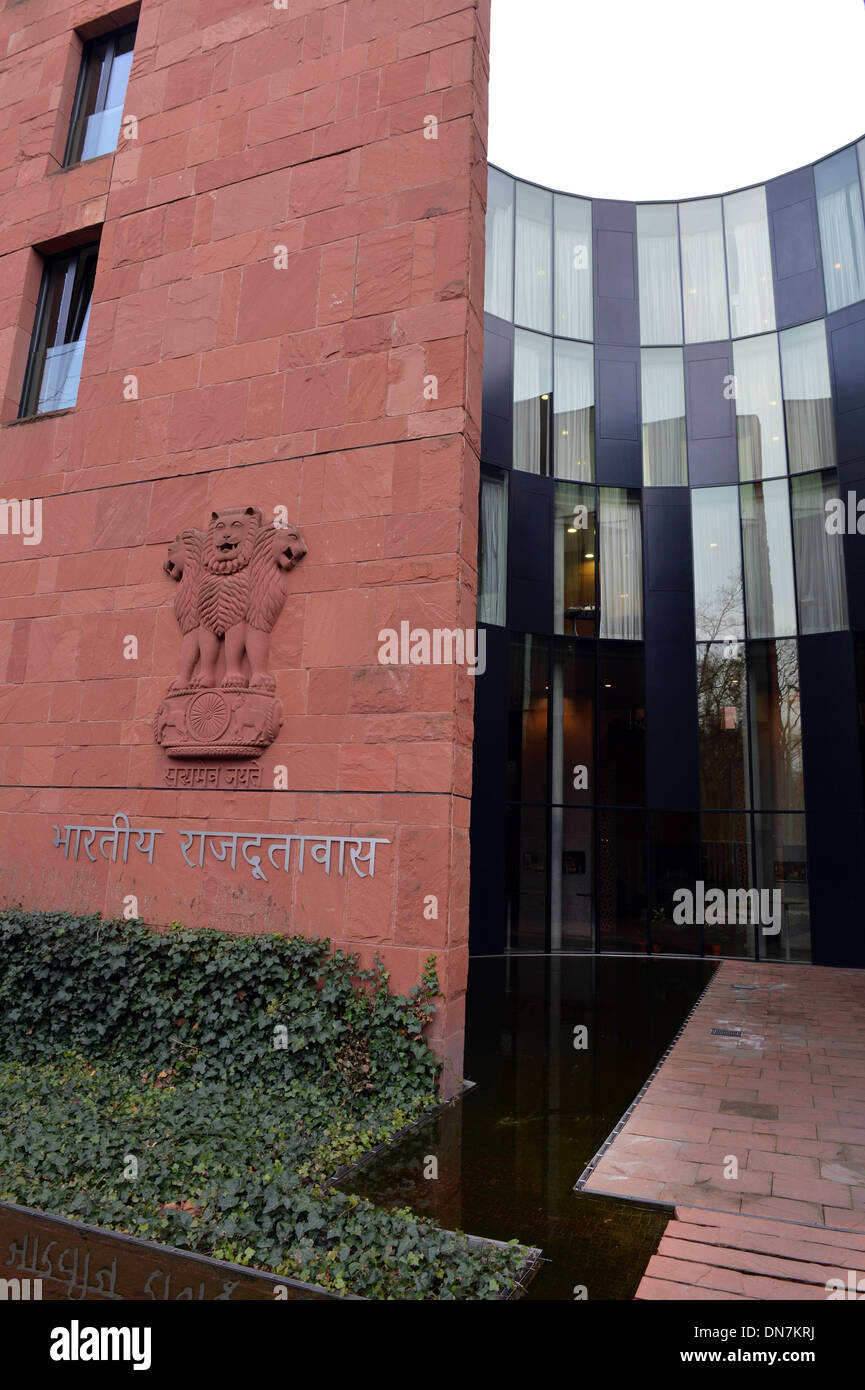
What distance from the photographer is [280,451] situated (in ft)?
23.4

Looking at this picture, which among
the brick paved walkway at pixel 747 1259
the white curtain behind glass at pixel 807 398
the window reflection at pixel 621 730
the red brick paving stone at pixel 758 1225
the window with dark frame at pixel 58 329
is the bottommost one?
the brick paved walkway at pixel 747 1259

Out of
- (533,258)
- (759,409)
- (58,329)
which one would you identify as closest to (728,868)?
(759,409)

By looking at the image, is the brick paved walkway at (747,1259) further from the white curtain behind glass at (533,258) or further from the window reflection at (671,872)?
the white curtain behind glass at (533,258)

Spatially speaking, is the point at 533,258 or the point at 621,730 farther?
the point at 533,258

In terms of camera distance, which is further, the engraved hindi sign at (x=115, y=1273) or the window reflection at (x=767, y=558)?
the window reflection at (x=767, y=558)

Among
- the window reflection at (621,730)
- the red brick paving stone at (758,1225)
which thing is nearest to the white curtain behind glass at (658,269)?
the window reflection at (621,730)

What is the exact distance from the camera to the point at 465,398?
6.44 metres

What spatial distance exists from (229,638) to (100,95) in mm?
7528

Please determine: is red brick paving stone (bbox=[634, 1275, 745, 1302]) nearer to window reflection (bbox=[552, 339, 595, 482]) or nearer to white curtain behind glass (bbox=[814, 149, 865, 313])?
window reflection (bbox=[552, 339, 595, 482])

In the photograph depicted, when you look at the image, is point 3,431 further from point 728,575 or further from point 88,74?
point 728,575

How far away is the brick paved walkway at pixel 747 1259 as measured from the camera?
10.7ft

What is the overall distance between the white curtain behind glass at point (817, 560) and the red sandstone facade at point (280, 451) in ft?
31.0

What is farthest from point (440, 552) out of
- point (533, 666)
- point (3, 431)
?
point (533, 666)

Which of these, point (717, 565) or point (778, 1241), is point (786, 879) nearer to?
point (717, 565)
